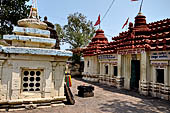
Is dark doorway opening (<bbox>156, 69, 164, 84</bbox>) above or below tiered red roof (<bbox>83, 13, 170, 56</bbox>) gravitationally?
below

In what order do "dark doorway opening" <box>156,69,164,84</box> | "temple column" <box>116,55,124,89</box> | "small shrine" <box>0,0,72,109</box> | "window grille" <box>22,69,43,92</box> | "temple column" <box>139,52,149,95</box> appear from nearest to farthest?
1. "small shrine" <box>0,0,72,109</box>
2. "window grille" <box>22,69,43,92</box>
3. "dark doorway opening" <box>156,69,164,84</box>
4. "temple column" <box>139,52,149,95</box>
5. "temple column" <box>116,55,124,89</box>

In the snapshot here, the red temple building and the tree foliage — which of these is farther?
the tree foliage

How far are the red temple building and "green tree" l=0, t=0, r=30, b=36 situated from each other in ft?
32.8

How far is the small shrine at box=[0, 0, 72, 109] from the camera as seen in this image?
17.6ft

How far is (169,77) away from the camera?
8.14 meters

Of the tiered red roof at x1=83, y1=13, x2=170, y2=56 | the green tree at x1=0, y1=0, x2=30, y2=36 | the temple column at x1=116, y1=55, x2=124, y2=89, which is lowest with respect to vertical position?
the temple column at x1=116, y1=55, x2=124, y2=89

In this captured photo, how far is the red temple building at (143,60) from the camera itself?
27.7ft

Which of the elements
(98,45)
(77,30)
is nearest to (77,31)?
(77,30)

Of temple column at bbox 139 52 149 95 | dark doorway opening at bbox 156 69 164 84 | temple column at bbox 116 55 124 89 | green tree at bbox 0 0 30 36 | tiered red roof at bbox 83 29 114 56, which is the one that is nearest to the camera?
dark doorway opening at bbox 156 69 164 84

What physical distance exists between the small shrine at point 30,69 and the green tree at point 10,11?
32.4 feet

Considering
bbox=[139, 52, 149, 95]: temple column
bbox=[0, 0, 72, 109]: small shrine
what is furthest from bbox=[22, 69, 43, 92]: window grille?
bbox=[139, 52, 149, 95]: temple column

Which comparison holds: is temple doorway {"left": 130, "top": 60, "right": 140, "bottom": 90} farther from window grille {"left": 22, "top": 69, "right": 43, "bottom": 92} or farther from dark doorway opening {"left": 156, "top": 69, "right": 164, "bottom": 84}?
window grille {"left": 22, "top": 69, "right": 43, "bottom": 92}

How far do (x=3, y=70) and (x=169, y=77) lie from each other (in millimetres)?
8561

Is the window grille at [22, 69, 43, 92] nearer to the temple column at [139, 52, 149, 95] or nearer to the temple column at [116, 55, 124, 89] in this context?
the temple column at [139, 52, 149, 95]
